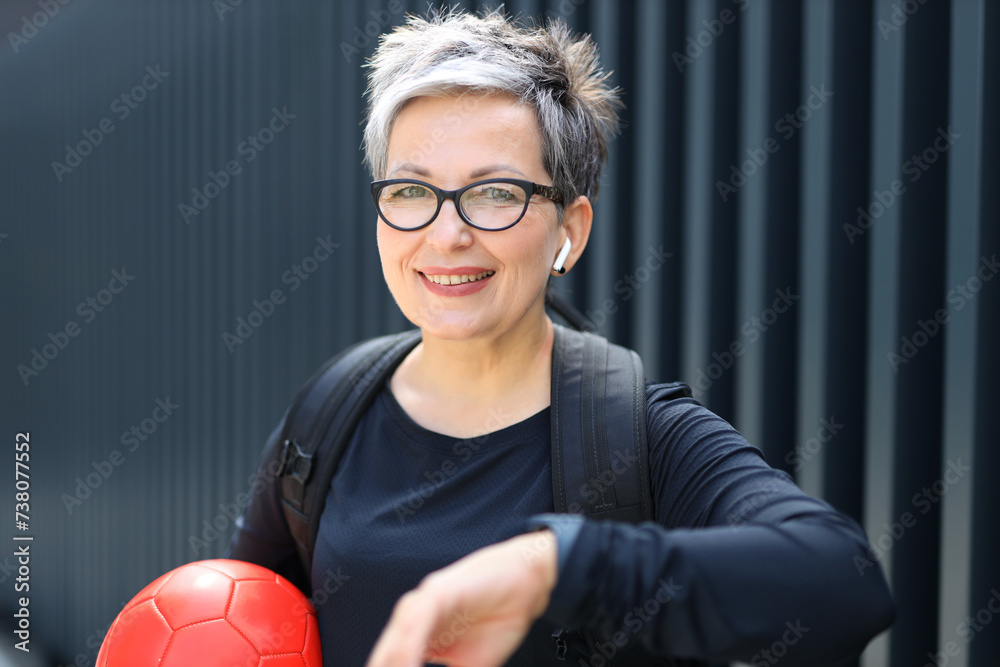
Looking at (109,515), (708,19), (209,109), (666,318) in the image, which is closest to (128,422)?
(109,515)

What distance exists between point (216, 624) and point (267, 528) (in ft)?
1.38

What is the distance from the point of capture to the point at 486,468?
1496 millimetres

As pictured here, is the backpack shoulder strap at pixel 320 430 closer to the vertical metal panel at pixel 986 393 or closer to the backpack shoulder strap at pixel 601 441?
the backpack shoulder strap at pixel 601 441

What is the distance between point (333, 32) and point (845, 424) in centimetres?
302

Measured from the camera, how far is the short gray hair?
149 cm

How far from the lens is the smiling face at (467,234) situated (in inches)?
57.4

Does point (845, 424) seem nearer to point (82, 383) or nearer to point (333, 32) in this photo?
point (333, 32)

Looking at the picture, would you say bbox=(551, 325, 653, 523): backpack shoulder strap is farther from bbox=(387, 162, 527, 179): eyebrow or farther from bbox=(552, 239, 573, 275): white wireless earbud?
bbox=(387, 162, 527, 179): eyebrow

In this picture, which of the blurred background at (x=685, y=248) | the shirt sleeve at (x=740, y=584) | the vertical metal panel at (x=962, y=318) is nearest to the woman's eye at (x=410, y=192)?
the shirt sleeve at (x=740, y=584)

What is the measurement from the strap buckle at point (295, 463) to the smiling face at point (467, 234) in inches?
15.4

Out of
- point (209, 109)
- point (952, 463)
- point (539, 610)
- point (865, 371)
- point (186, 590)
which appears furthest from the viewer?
point (209, 109)

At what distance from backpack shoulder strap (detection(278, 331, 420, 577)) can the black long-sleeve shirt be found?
31 millimetres

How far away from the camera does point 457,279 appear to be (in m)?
→ 1.53

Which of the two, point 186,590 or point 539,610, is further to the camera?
point 186,590
